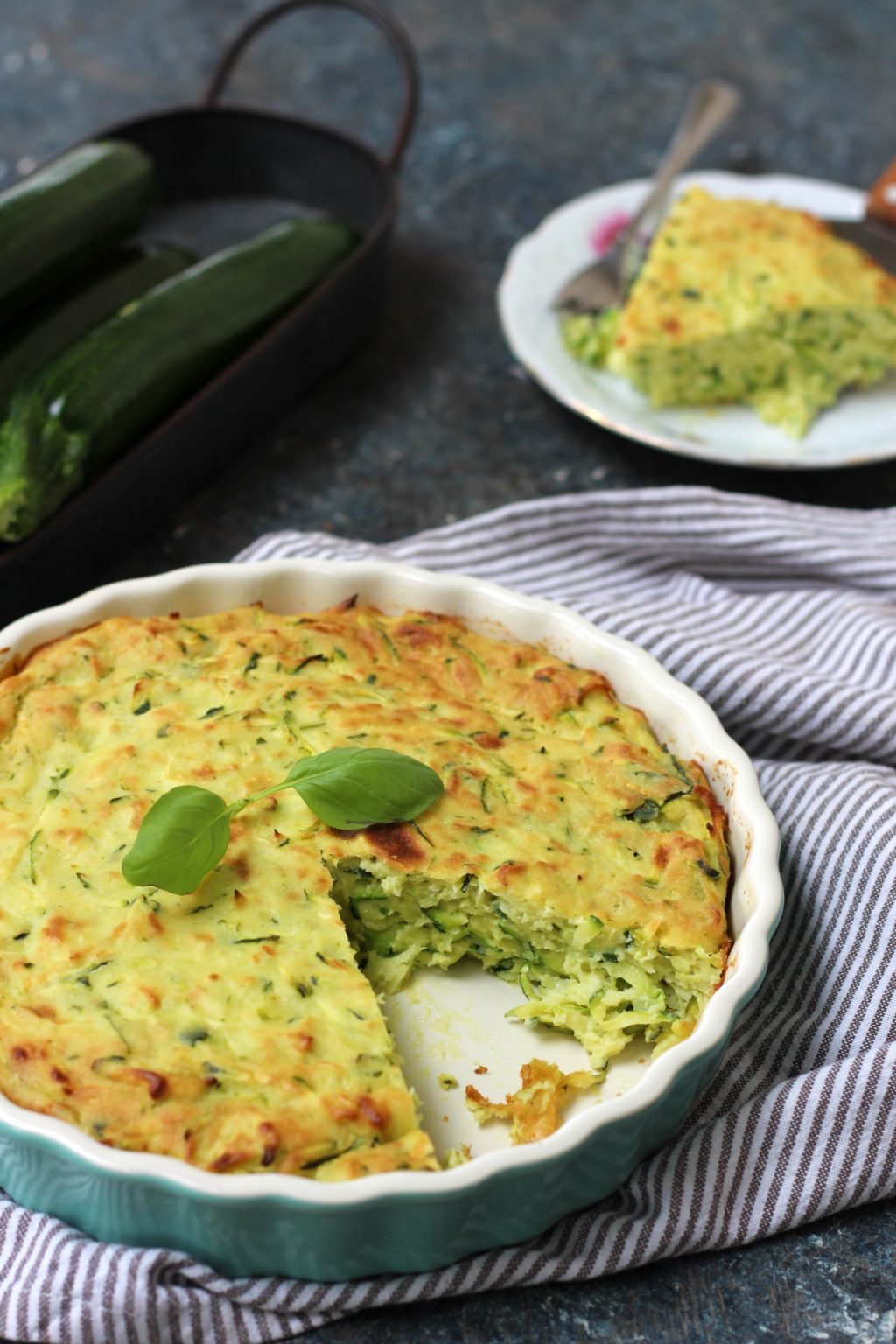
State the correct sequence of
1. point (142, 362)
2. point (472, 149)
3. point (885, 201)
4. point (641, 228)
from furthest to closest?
point (472, 149)
point (641, 228)
point (885, 201)
point (142, 362)

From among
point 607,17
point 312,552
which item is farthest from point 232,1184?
point 607,17

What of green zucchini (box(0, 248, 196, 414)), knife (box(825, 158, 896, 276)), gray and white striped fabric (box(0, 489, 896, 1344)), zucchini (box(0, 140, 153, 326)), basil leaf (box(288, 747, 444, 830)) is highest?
zucchini (box(0, 140, 153, 326))

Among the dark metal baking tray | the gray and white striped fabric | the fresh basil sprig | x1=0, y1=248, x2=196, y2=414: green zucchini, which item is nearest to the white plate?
the gray and white striped fabric

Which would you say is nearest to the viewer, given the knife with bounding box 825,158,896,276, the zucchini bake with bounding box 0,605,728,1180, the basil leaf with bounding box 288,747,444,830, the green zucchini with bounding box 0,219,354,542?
the zucchini bake with bounding box 0,605,728,1180

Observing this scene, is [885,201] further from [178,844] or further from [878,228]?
[178,844]

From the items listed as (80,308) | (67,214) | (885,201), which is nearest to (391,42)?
(67,214)

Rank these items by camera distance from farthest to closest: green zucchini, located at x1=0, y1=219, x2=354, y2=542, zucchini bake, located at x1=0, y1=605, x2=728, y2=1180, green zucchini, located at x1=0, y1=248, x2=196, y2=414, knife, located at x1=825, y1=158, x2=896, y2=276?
knife, located at x1=825, y1=158, x2=896, y2=276
green zucchini, located at x1=0, y1=248, x2=196, y2=414
green zucchini, located at x1=0, y1=219, x2=354, y2=542
zucchini bake, located at x1=0, y1=605, x2=728, y2=1180

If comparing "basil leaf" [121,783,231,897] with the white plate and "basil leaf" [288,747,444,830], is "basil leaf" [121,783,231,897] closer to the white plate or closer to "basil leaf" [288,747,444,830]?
"basil leaf" [288,747,444,830]
